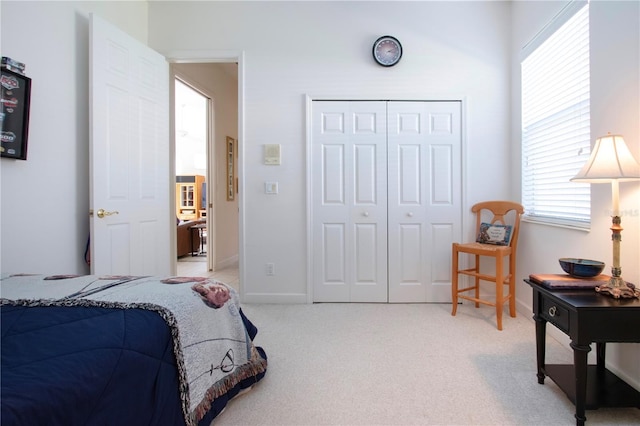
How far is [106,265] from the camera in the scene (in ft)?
7.83

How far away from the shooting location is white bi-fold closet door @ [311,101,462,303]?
3.06 meters

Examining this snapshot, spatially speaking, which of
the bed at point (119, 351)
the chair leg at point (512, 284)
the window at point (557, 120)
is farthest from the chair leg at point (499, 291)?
the bed at point (119, 351)

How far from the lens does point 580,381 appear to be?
1392mm

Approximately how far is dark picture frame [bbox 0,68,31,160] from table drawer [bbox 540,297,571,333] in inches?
122

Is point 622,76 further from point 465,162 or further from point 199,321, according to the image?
point 199,321

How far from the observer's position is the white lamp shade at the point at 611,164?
4.76ft

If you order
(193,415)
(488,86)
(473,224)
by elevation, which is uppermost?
(488,86)

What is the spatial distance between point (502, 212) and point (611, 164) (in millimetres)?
1434

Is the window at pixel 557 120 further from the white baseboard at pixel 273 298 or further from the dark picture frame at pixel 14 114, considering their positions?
the dark picture frame at pixel 14 114

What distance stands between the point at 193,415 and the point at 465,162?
9.62 ft

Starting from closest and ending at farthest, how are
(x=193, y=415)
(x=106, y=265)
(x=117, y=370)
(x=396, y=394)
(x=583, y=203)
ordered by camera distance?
(x=117, y=370)
(x=193, y=415)
(x=396, y=394)
(x=583, y=203)
(x=106, y=265)

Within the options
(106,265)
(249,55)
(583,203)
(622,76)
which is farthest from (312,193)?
(622,76)

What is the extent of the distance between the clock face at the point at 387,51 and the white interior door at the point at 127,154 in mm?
2057

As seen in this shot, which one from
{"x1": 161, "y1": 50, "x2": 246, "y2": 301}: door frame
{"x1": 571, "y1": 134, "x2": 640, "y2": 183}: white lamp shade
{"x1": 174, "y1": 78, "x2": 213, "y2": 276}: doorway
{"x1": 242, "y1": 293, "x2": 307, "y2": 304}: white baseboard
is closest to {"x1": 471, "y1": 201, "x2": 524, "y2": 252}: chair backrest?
{"x1": 571, "y1": 134, "x2": 640, "y2": 183}: white lamp shade
